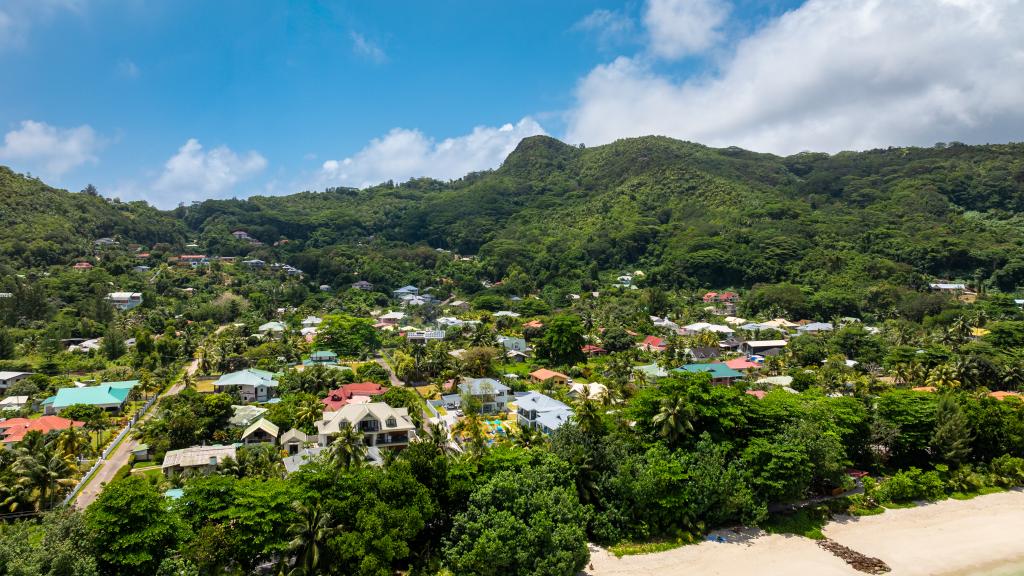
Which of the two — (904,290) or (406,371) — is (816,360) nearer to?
(904,290)

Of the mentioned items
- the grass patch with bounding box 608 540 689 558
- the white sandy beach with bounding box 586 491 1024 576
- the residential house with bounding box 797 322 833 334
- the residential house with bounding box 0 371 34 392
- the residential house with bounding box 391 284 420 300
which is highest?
the residential house with bounding box 391 284 420 300

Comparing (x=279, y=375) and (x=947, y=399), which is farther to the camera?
(x=279, y=375)

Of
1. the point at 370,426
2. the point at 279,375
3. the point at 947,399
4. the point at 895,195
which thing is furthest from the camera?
the point at 895,195

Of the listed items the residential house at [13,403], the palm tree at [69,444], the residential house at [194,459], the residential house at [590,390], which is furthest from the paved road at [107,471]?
the residential house at [590,390]

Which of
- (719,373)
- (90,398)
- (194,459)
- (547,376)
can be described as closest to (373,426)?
(194,459)

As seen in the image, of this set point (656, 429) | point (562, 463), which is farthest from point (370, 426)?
point (656, 429)

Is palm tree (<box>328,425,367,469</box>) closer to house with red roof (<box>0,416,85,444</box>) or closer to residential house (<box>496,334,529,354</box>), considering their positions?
house with red roof (<box>0,416,85,444</box>)

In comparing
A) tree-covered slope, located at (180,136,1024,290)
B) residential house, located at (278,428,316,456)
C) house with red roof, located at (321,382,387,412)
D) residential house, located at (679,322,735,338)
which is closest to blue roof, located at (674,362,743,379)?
residential house, located at (679,322,735,338)

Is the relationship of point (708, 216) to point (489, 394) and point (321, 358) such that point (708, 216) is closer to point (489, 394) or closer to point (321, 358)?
point (321, 358)
